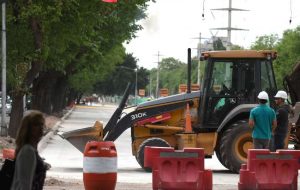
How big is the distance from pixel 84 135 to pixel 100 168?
7019 millimetres

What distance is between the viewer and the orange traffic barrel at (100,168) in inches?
449

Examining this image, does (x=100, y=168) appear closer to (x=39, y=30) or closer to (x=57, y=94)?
(x=39, y=30)

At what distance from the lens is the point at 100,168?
1145cm

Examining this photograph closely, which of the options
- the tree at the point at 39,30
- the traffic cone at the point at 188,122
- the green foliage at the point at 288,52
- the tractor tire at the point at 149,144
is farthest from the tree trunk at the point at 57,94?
the tractor tire at the point at 149,144

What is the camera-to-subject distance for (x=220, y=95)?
18.4 m

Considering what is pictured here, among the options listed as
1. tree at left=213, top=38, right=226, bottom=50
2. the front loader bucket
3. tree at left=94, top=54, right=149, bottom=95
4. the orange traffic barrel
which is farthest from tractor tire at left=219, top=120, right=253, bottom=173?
tree at left=94, top=54, right=149, bottom=95

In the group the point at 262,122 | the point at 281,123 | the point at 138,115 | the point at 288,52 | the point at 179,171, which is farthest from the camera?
the point at 288,52

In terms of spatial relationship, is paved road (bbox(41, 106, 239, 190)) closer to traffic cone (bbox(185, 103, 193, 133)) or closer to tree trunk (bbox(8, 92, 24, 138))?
traffic cone (bbox(185, 103, 193, 133))

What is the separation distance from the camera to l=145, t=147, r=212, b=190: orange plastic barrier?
13016 millimetres

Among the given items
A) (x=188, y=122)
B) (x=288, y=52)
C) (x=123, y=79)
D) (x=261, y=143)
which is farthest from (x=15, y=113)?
(x=123, y=79)

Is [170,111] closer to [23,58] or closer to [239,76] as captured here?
[239,76]

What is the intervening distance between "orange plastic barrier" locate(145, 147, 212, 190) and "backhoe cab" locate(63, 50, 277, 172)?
4737 millimetres

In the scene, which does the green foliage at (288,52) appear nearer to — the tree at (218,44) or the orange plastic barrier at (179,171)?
the tree at (218,44)

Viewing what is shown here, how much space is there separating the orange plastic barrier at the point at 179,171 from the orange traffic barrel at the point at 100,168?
1597 millimetres
